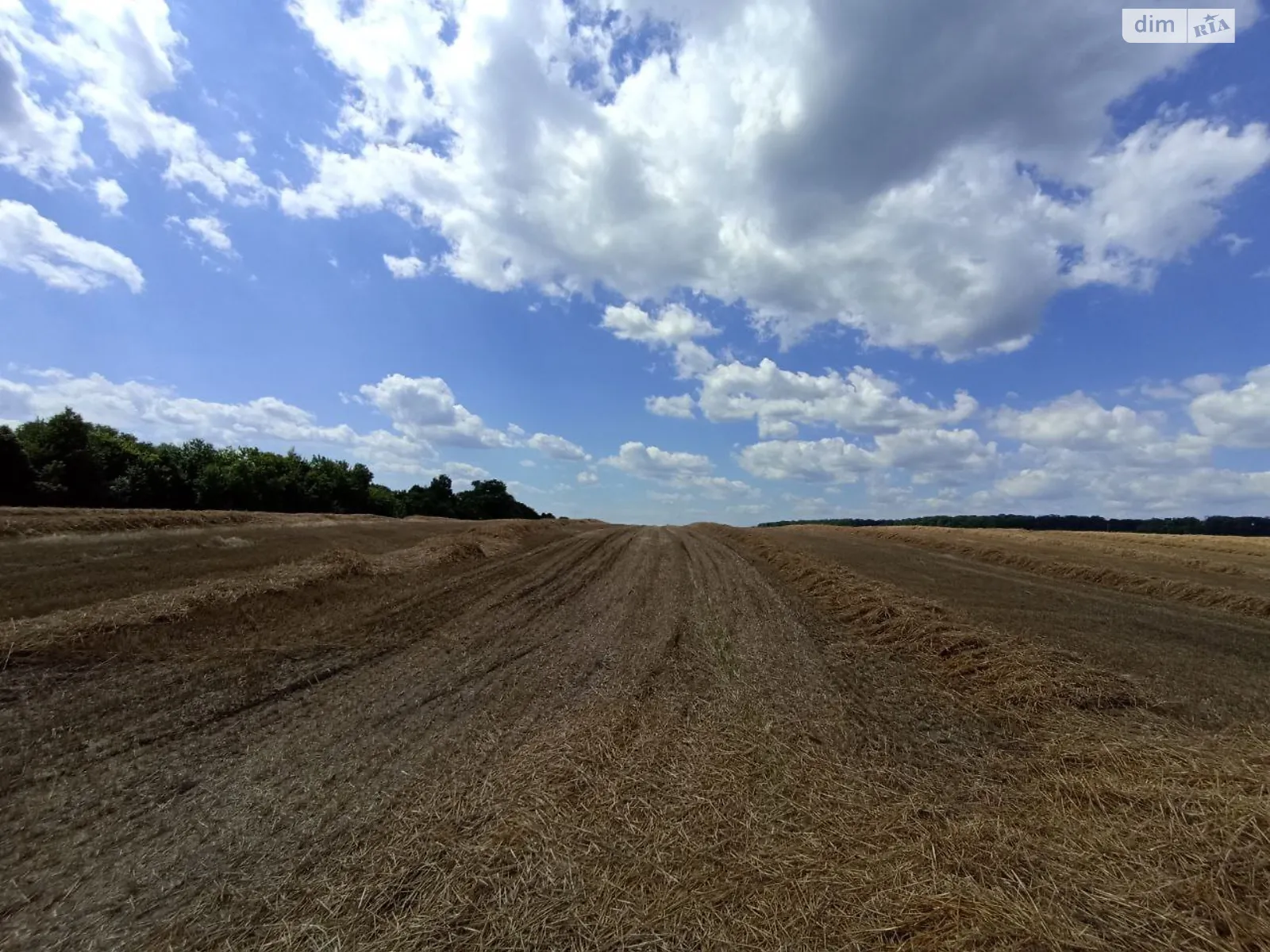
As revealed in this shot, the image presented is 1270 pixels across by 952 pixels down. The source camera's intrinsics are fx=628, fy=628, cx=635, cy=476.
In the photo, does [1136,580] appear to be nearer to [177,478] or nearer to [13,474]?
[13,474]

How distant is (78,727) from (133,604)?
4.78m

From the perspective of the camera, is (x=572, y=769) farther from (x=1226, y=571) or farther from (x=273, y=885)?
(x=1226, y=571)

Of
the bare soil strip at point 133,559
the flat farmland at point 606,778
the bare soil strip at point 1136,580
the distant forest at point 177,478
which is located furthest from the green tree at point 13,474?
the bare soil strip at point 1136,580

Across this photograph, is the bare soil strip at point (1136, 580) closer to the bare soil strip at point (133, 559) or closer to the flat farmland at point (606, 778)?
the flat farmland at point (606, 778)

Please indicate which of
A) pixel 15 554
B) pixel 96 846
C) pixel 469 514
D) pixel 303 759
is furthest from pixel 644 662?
pixel 469 514

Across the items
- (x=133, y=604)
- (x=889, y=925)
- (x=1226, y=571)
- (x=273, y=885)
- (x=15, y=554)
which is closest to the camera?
(x=889, y=925)

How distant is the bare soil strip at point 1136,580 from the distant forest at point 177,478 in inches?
2152

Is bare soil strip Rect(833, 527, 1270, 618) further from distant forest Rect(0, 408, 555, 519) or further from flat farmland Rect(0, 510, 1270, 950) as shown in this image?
distant forest Rect(0, 408, 555, 519)

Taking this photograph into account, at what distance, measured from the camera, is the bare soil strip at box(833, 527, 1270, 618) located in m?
17.6

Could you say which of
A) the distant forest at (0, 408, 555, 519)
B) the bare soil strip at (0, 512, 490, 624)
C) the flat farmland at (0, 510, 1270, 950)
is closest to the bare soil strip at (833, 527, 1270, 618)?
the flat farmland at (0, 510, 1270, 950)

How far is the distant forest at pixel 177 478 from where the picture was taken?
4072cm

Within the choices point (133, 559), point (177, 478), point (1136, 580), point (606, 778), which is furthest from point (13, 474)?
point (1136, 580)

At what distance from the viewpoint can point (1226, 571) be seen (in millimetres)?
25625

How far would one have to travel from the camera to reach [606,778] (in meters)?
5.35
